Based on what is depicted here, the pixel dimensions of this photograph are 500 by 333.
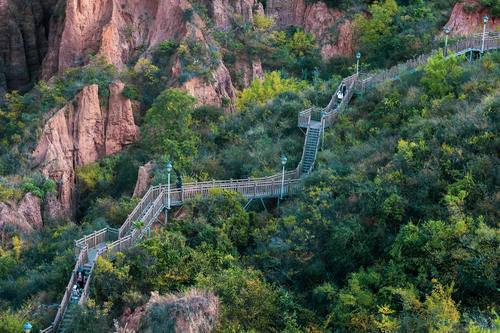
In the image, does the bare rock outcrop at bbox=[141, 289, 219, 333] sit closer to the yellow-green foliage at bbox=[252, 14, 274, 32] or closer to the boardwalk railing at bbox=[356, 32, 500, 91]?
the boardwalk railing at bbox=[356, 32, 500, 91]

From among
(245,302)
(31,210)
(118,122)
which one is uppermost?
(118,122)

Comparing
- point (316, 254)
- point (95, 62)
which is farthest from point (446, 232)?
point (95, 62)

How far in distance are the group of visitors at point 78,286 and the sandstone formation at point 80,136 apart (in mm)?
14282

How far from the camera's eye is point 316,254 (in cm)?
2458

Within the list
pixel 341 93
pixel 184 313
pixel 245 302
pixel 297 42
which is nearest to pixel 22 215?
pixel 245 302

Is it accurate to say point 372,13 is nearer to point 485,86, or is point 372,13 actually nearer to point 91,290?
point 485,86

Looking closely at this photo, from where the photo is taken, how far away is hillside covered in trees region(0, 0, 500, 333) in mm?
21078

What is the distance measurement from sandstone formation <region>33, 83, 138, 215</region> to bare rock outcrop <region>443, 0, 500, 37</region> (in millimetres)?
23382

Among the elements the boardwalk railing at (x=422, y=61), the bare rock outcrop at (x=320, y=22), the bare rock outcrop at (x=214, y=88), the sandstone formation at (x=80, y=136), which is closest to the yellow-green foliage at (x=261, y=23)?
the bare rock outcrop at (x=320, y=22)

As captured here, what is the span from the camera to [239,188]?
29.4m

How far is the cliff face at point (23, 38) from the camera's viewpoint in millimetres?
53906

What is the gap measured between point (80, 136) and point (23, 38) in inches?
676

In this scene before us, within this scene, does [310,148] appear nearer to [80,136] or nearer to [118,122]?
[118,122]

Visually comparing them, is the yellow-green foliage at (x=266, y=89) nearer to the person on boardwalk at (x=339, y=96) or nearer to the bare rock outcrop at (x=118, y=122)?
the person on boardwalk at (x=339, y=96)
